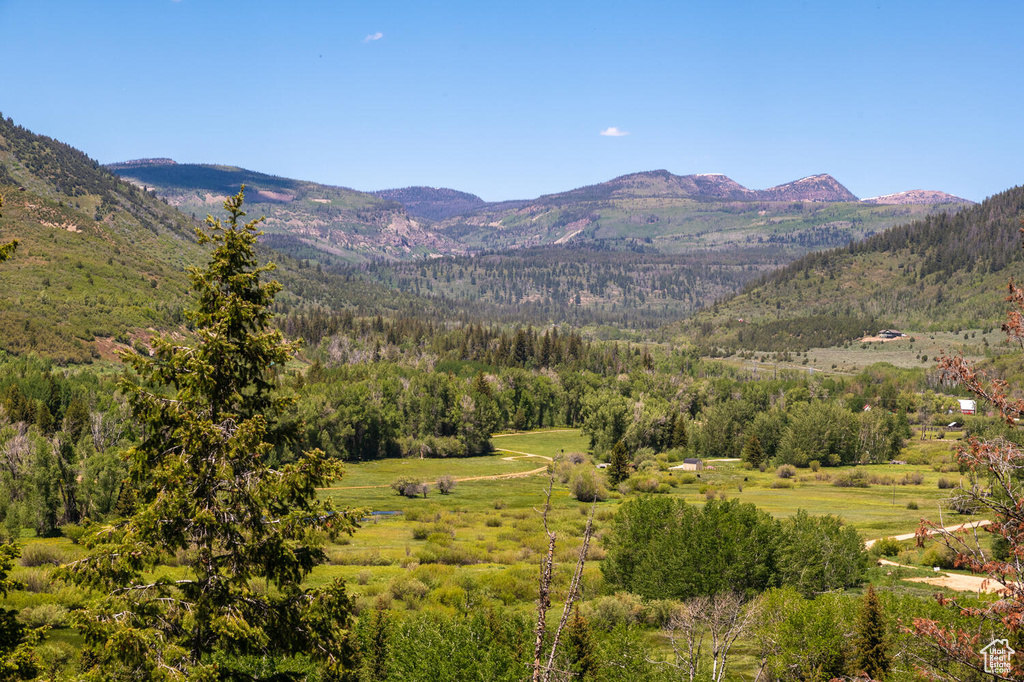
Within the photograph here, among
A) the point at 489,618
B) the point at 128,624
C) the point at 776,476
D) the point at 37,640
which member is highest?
the point at 128,624

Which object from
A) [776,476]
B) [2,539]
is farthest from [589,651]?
[776,476]

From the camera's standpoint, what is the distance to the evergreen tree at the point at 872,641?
34.5 meters

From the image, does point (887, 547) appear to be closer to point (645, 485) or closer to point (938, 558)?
point (938, 558)

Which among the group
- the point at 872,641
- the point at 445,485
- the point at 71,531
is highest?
the point at 872,641

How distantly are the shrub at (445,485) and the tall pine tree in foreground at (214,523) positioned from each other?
297ft

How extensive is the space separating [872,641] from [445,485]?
257ft

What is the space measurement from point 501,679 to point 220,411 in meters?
18.7

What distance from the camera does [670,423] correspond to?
473 ft

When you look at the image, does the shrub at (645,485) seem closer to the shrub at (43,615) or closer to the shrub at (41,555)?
the shrub at (41,555)

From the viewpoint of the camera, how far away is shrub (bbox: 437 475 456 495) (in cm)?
10831

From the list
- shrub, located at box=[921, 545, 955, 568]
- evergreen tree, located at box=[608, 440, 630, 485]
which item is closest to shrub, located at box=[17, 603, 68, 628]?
shrub, located at box=[921, 545, 955, 568]

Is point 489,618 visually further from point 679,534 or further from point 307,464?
point 307,464

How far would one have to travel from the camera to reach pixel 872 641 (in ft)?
115

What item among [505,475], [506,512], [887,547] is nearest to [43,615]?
[506,512]
